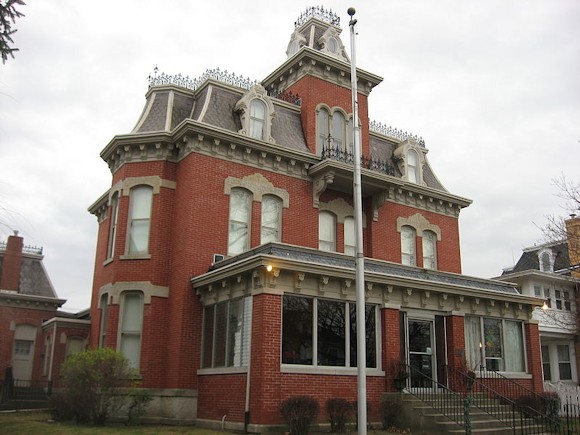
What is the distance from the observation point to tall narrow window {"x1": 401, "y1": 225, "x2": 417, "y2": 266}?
86.3 feet

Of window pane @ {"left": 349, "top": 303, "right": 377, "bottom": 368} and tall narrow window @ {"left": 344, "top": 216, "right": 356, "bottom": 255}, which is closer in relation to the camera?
window pane @ {"left": 349, "top": 303, "right": 377, "bottom": 368}

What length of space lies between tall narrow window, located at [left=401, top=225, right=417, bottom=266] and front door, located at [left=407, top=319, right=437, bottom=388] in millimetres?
6284

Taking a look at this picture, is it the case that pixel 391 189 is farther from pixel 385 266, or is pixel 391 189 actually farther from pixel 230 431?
pixel 230 431

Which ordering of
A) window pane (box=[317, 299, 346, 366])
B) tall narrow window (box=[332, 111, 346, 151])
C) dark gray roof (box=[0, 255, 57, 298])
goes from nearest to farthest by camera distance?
window pane (box=[317, 299, 346, 366])
tall narrow window (box=[332, 111, 346, 151])
dark gray roof (box=[0, 255, 57, 298])

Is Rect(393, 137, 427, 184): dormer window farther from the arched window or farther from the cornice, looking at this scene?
the arched window

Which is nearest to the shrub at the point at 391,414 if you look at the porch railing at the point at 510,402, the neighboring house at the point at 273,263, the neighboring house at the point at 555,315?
the neighboring house at the point at 273,263

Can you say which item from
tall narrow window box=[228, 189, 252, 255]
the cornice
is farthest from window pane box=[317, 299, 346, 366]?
the cornice

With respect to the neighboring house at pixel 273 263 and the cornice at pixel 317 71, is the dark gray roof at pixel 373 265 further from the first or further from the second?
the cornice at pixel 317 71

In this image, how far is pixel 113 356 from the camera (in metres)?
16.9

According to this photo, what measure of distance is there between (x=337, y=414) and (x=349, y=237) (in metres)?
9.66

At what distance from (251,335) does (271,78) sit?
14.8 m

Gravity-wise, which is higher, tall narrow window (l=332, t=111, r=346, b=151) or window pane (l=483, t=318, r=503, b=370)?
tall narrow window (l=332, t=111, r=346, b=151)

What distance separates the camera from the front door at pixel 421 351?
19.6 metres

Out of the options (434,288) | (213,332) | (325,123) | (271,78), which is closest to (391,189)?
(325,123)
